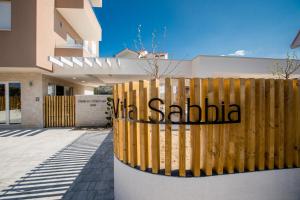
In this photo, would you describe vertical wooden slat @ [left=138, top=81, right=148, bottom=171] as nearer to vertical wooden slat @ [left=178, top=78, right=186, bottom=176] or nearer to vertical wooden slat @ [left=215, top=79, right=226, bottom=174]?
vertical wooden slat @ [left=178, top=78, right=186, bottom=176]

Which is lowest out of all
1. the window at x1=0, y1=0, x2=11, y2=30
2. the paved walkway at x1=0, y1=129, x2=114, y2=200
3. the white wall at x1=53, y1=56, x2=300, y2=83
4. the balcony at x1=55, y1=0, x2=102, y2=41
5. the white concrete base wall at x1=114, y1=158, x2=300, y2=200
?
the paved walkway at x1=0, y1=129, x2=114, y2=200

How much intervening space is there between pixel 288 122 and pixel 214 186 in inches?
68.1

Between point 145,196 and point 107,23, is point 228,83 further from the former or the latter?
point 107,23

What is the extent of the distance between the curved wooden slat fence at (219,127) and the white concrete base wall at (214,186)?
0.37ft

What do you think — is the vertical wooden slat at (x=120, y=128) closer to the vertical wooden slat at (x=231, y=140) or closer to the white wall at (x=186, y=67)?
→ the vertical wooden slat at (x=231, y=140)

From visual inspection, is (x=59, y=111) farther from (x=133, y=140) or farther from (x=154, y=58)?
(x=133, y=140)

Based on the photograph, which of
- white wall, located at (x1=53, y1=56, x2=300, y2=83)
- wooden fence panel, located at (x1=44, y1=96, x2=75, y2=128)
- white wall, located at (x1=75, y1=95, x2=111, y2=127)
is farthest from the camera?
white wall, located at (x1=75, y1=95, x2=111, y2=127)

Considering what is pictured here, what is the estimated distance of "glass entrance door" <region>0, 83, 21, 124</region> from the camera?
12.0m

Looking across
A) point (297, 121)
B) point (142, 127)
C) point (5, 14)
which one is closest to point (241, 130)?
point (297, 121)

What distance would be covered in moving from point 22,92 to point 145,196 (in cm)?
1268

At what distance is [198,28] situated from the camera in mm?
16031

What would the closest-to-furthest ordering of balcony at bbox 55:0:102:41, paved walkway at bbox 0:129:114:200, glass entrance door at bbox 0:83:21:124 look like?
paved walkway at bbox 0:129:114:200 < glass entrance door at bbox 0:83:21:124 < balcony at bbox 55:0:102:41

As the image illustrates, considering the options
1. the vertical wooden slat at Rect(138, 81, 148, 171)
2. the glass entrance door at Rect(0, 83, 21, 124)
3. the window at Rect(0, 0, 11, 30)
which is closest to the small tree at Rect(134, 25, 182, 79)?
the vertical wooden slat at Rect(138, 81, 148, 171)

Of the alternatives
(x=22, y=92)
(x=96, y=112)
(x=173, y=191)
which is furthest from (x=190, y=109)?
(x=22, y=92)
